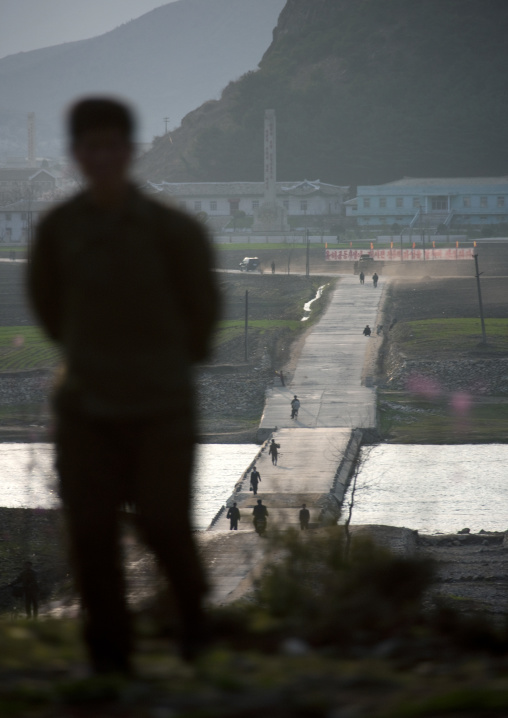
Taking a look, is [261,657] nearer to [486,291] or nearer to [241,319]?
[241,319]

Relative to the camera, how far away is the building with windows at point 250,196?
349 feet

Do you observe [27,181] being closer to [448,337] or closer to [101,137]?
[448,337]

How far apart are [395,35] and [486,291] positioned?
87.4m

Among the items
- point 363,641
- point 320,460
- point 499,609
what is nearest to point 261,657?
point 363,641

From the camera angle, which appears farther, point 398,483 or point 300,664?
point 398,483

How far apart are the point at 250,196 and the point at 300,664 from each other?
350ft

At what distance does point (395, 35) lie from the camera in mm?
142375

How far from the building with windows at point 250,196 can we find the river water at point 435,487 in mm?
73280

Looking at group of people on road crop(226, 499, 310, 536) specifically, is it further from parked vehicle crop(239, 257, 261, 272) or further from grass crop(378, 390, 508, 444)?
parked vehicle crop(239, 257, 261, 272)

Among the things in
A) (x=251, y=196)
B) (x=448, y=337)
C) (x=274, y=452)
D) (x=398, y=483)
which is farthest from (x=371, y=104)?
(x=398, y=483)

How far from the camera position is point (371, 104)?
127 meters

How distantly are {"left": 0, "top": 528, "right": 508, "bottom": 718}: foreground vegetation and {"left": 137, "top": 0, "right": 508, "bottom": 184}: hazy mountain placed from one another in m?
114

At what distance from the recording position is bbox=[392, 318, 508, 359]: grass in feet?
156

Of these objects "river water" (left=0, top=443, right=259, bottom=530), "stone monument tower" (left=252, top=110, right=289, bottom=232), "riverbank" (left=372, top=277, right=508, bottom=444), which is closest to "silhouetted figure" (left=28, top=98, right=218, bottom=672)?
"river water" (left=0, top=443, right=259, bottom=530)
